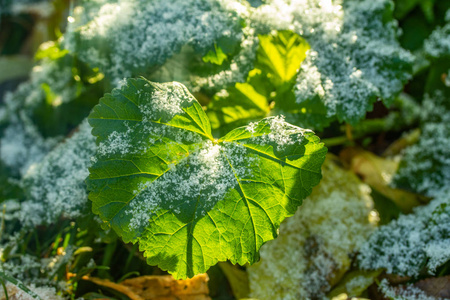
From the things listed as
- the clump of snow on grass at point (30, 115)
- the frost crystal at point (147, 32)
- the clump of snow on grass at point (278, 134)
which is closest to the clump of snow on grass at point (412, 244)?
the clump of snow on grass at point (278, 134)

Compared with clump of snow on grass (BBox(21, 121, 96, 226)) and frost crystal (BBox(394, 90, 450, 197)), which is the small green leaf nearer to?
clump of snow on grass (BBox(21, 121, 96, 226))

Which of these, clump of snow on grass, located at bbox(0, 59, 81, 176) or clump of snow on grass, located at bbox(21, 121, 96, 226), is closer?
clump of snow on grass, located at bbox(21, 121, 96, 226)

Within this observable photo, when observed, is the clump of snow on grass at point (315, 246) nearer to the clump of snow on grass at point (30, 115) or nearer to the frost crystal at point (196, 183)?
Result: the frost crystal at point (196, 183)

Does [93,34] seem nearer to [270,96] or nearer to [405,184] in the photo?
[270,96]

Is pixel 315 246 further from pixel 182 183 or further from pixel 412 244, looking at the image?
pixel 182 183

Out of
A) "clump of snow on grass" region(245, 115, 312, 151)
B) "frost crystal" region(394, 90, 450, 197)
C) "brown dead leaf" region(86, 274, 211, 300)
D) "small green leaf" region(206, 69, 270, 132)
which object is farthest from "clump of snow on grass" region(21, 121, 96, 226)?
"frost crystal" region(394, 90, 450, 197)

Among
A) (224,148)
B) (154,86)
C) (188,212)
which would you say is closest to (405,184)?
(224,148)
